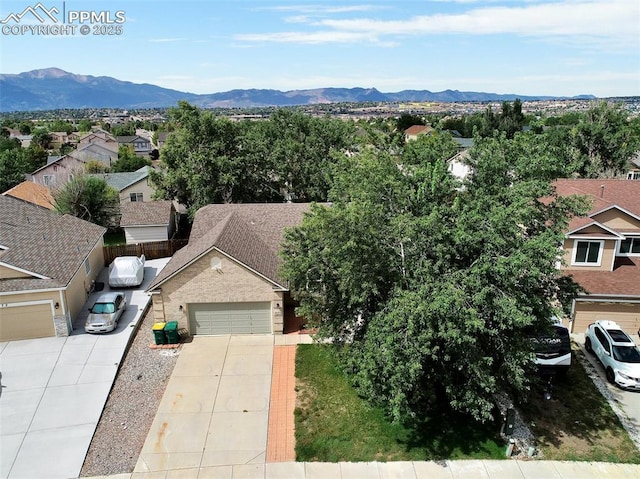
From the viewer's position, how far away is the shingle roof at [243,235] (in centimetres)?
2094

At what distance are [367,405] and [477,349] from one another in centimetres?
493

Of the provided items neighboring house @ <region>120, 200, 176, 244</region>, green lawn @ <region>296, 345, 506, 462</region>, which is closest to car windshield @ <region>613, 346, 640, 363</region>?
green lawn @ <region>296, 345, 506, 462</region>

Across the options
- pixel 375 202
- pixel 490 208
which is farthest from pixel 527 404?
pixel 375 202

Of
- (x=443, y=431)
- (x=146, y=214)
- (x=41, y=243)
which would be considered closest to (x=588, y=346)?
(x=443, y=431)

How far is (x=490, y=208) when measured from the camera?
14.5 m

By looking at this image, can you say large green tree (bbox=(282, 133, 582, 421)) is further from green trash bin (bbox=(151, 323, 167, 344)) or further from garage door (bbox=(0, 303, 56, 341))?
garage door (bbox=(0, 303, 56, 341))

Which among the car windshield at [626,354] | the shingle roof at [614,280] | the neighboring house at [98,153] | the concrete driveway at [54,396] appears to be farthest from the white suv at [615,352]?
the neighboring house at [98,153]

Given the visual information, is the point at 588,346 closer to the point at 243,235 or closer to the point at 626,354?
the point at 626,354

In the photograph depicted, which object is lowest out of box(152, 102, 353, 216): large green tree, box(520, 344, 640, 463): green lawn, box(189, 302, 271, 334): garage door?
box(520, 344, 640, 463): green lawn

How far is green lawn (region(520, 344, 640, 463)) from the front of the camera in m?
14.6

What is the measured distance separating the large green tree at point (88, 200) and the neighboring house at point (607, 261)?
31.7m

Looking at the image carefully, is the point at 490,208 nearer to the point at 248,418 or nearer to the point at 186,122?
the point at 248,418

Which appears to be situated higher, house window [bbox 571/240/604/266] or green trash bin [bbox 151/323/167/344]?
house window [bbox 571/240/604/266]

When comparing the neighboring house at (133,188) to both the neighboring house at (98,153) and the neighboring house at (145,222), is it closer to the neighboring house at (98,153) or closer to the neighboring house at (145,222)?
the neighboring house at (145,222)
